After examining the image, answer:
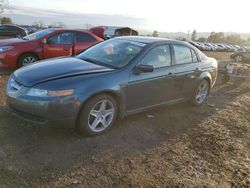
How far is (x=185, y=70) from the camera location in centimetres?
561

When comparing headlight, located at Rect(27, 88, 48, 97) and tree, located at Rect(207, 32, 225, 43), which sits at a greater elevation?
headlight, located at Rect(27, 88, 48, 97)

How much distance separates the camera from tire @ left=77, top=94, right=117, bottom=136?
4.10 metres

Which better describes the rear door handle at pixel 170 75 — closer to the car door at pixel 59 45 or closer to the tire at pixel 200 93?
the tire at pixel 200 93

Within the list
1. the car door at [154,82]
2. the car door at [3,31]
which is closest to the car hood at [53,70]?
the car door at [154,82]

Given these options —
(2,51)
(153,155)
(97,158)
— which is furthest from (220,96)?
(2,51)

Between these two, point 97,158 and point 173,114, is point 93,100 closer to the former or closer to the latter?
point 97,158

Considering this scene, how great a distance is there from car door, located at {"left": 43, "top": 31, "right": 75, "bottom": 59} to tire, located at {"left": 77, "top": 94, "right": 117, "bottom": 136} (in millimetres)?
4839

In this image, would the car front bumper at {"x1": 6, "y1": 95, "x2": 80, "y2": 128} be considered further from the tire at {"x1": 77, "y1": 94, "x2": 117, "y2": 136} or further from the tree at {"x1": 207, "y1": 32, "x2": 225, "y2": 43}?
the tree at {"x1": 207, "y1": 32, "x2": 225, "y2": 43}

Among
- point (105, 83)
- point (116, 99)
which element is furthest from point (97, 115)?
point (105, 83)

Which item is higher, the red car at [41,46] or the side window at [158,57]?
the side window at [158,57]

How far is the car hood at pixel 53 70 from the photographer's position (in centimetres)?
402

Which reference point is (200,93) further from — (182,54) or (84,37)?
(84,37)

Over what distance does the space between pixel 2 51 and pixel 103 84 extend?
5.11 m

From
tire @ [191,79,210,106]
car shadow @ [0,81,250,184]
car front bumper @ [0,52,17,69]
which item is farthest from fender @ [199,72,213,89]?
car front bumper @ [0,52,17,69]
